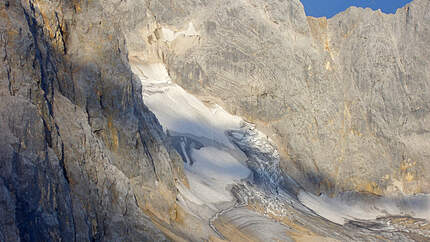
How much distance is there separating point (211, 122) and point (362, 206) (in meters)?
9.23

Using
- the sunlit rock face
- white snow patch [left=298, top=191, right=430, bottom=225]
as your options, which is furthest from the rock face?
white snow patch [left=298, top=191, right=430, bottom=225]

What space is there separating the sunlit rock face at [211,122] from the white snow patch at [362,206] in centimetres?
8

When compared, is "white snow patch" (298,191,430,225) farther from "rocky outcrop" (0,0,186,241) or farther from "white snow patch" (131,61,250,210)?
"rocky outcrop" (0,0,186,241)

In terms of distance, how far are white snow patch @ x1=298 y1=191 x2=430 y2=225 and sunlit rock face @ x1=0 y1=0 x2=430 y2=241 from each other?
0.27 feet

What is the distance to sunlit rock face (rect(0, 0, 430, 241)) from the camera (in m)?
7.21

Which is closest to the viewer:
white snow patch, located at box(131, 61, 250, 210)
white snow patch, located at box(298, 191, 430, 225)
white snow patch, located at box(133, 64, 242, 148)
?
white snow patch, located at box(131, 61, 250, 210)

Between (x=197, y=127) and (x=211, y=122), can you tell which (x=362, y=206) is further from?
(x=197, y=127)

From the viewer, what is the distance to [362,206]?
88.8ft

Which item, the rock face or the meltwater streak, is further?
the rock face

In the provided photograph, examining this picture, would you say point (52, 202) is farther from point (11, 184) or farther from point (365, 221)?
point (365, 221)

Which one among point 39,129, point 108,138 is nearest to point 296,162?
point 108,138

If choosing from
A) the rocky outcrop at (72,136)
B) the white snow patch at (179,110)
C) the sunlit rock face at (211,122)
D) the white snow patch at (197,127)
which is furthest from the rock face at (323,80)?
the rocky outcrop at (72,136)

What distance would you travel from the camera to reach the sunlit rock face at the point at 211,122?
7211 millimetres

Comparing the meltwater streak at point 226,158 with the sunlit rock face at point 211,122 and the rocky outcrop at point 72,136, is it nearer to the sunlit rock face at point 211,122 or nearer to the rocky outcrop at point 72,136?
the sunlit rock face at point 211,122
